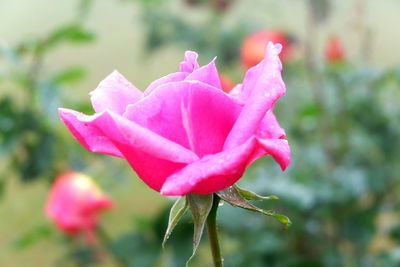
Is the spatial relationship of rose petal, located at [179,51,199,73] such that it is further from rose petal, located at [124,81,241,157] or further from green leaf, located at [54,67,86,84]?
green leaf, located at [54,67,86,84]

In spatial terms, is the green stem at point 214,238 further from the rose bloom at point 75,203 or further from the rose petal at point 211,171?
the rose bloom at point 75,203

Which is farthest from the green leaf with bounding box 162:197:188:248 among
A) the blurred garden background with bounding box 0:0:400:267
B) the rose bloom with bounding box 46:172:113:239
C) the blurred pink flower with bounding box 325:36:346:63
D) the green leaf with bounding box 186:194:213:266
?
the blurred pink flower with bounding box 325:36:346:63

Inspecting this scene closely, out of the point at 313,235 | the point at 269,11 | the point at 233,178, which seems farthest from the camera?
the point at 269,11

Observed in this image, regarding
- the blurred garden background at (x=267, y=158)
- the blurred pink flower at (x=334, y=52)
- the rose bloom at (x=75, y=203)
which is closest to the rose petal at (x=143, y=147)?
the blurred garden background at (x=267, y=158)

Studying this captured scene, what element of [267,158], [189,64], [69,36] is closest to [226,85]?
[267,158]

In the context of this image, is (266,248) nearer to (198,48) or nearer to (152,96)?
(198,48)

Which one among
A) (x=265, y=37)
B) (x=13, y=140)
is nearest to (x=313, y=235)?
(x=265, y=37)
